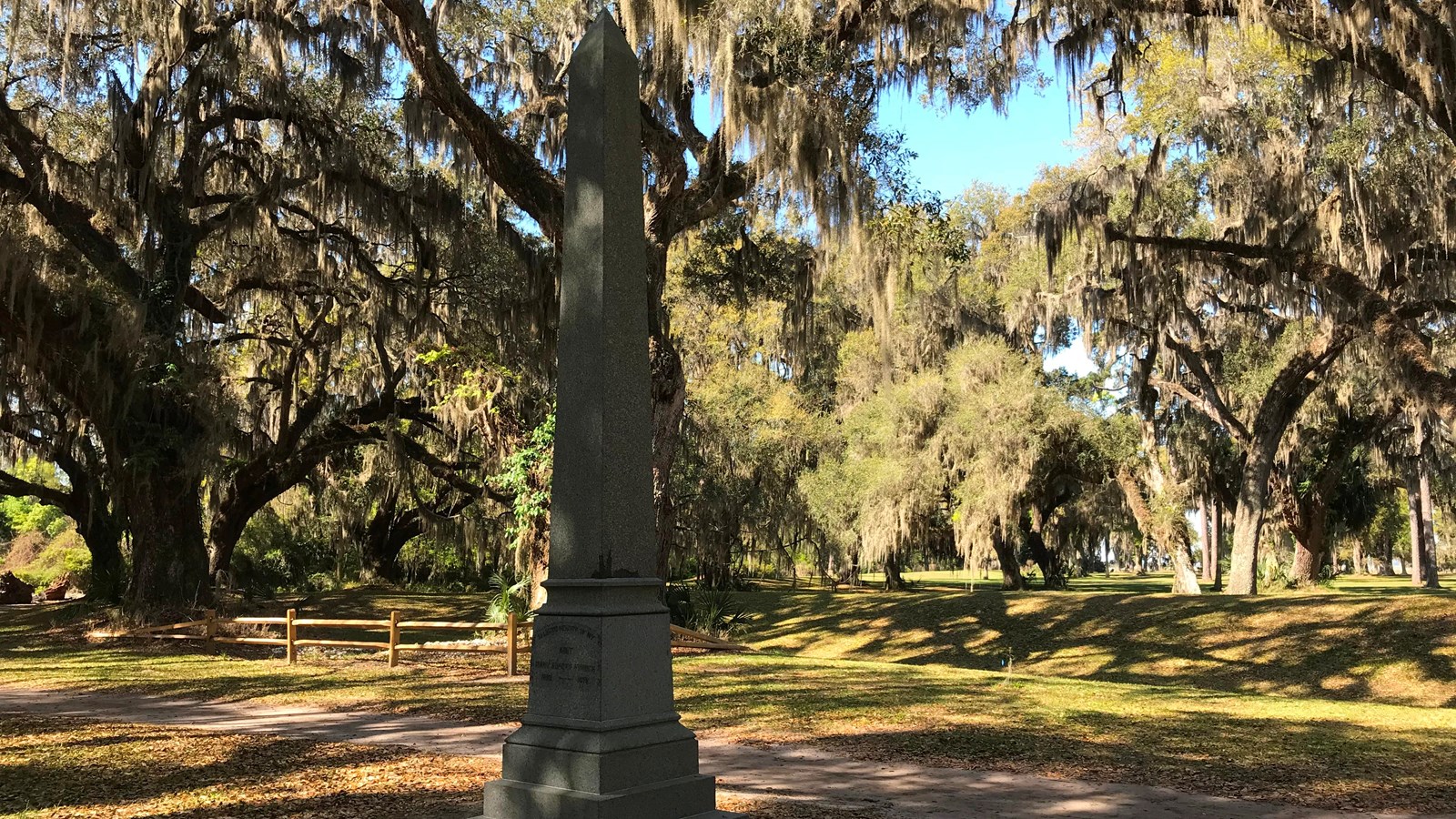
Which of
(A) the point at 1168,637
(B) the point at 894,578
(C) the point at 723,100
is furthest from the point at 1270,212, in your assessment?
(B) the point at 894,578

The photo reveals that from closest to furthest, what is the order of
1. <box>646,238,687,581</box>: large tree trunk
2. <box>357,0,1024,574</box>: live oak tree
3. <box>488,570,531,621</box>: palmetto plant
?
<box>357,0,1024,574</box>: live oak tree, <box>646,238,687,581</box>: large tree trunk, <box>488,570,531,621</box>: palmetto plant

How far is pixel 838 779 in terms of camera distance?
780 cm

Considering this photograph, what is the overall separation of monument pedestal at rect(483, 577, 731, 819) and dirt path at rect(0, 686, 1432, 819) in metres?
1.59

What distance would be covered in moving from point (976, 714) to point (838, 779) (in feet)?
11.8

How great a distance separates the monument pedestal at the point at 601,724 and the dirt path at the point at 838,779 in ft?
5.20

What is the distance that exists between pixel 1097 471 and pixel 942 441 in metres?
4.84

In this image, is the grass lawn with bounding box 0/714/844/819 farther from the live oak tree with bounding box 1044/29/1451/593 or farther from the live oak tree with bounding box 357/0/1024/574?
the live oak tree with bounding box 1044/29/1451/593

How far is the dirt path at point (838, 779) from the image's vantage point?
681cm

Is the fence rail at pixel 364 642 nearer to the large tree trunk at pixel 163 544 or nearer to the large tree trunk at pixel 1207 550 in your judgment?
the large tree trunk at pixel 163 544

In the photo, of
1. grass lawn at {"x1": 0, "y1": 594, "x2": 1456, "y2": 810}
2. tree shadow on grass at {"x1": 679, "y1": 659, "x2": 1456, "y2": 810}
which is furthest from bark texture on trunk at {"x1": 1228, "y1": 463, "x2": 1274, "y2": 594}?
tree shadow on grass at {"x1": 679, "y1": 659, "x2": 1456, "y2": 810}

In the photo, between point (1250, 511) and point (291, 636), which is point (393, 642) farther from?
point (1250, 511)

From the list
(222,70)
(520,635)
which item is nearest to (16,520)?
(222,70)

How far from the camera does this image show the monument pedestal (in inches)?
215

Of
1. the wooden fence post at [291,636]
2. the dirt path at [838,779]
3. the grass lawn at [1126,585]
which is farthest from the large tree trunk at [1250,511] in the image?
the wooden fence post at [291,636]
